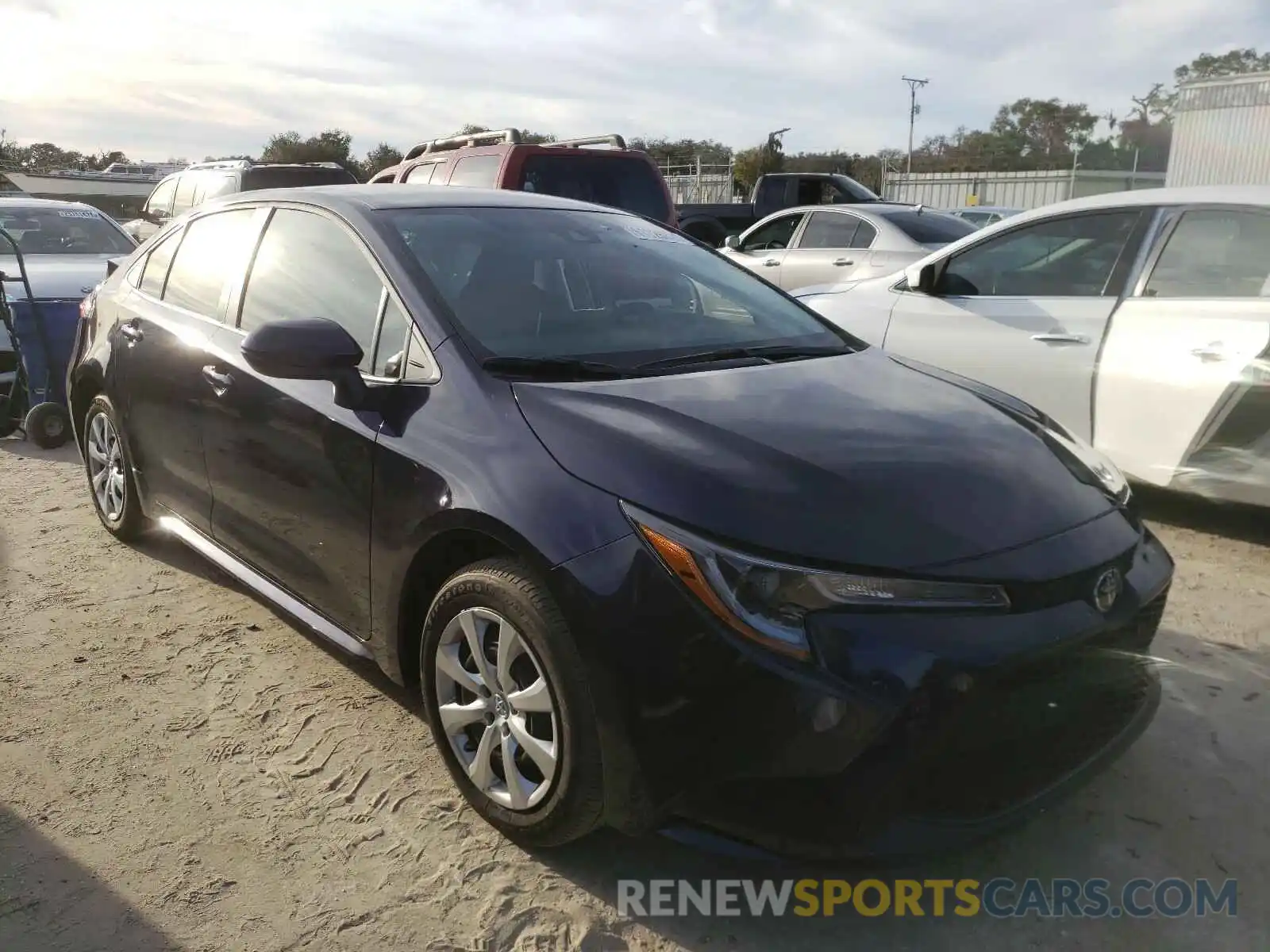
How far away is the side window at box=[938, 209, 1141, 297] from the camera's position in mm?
4859

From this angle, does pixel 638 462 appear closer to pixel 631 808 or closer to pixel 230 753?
pixel 631 808

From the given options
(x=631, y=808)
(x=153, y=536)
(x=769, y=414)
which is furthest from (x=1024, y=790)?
(x=153, y=536)

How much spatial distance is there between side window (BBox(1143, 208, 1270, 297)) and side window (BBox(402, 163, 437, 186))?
7306 mm

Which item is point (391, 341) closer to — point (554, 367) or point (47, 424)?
point (554, 367)

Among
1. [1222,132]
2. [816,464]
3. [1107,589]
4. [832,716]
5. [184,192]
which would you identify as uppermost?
[1222,132]

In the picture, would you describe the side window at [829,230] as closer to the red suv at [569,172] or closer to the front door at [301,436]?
the red suv at [569,172]

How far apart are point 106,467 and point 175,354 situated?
3.92ft

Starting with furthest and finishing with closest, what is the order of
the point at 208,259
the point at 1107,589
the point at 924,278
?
the point at 924,278 → the point at 208,259 → the point at 1107,589

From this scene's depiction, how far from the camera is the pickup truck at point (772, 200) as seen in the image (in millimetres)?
15117

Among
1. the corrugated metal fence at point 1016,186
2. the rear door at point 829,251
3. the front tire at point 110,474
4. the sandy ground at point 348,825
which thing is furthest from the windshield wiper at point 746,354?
the corrugated metal fence at point 1016,186

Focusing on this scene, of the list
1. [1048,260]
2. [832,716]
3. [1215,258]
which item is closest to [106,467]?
[832,716]

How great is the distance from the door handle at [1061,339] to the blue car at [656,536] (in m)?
1.84

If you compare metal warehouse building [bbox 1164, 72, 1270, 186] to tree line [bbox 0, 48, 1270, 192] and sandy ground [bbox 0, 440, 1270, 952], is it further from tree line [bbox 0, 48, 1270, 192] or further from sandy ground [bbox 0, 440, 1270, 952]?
sandy ground [bbox 0, 440, 1270, 952]

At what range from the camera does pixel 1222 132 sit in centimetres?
2859
